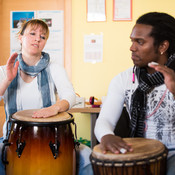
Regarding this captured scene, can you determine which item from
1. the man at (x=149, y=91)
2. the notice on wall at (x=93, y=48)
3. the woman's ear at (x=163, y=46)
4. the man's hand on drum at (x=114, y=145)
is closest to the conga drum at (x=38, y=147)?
the man at (x=149, y=91)

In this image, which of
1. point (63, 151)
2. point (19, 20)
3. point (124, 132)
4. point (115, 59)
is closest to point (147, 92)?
point (63, 151)

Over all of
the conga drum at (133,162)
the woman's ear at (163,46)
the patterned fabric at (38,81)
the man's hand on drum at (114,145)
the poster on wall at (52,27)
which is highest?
the poster on wall at (52,27)

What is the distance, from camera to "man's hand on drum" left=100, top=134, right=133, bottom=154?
117 centimetres

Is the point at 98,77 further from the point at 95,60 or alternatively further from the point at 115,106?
the point at 115,106

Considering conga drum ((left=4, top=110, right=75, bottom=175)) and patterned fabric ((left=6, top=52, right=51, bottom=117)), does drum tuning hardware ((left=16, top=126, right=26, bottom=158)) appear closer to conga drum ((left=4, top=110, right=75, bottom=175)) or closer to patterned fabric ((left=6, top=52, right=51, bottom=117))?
conga drum ((left=4, top=110, right=75, bottom=175))

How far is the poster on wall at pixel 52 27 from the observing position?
331cm

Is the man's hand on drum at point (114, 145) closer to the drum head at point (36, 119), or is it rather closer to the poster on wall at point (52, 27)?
the drum head at point (36, 119)

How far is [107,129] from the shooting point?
143cm

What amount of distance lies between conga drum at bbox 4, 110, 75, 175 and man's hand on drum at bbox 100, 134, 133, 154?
34 cm

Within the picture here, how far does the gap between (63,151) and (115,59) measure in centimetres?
193

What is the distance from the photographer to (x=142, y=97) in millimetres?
1515

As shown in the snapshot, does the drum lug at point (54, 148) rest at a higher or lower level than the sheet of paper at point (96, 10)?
lower

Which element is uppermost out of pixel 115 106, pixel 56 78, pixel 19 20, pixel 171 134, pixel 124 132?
pixel 19 20

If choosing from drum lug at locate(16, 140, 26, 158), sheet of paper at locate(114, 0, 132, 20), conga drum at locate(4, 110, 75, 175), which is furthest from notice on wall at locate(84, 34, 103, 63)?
drum lug at locate(16, 140, 26, 158)
